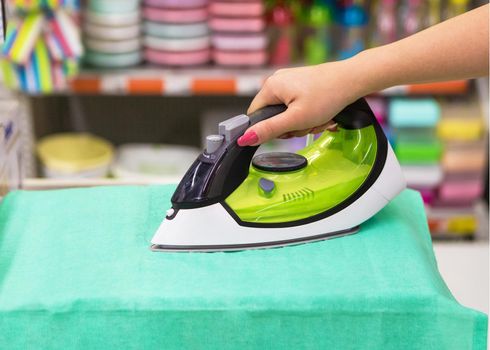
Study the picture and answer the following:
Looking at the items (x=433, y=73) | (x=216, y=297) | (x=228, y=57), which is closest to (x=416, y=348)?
(x=216, y=297)

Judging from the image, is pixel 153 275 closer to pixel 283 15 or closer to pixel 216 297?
pixel 216 297

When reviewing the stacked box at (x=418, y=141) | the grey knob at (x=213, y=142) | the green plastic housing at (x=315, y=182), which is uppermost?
the grey knob at (x=213, y=142)

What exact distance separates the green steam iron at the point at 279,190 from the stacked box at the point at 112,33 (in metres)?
1.01

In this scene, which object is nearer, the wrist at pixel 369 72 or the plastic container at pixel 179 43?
the wrist at pixel 369 72

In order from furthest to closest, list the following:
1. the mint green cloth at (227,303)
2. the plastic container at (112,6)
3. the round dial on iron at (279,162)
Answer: the plastic container at (112,6)
the round dial on iron at (279,162)
the mint green cloth at (227,303)

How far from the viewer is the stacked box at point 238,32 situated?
2068mm

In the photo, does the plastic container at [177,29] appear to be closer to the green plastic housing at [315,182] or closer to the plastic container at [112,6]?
the plastic container at [112,6]

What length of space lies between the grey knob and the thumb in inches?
0.9

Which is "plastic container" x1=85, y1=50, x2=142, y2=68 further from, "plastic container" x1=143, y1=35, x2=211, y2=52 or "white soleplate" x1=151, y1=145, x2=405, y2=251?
"white soleplate" x1=151, y1=145, x2=405, y2=251

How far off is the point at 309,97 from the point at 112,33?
1150mm

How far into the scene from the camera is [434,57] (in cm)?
100

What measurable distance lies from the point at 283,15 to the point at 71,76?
554 mm

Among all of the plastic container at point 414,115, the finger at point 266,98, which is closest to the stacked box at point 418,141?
the plastic container at point 414,115

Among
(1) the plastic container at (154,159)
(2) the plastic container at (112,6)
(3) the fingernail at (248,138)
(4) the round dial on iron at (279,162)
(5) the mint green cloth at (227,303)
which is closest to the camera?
(5) the mint green cloth at (227,303)
